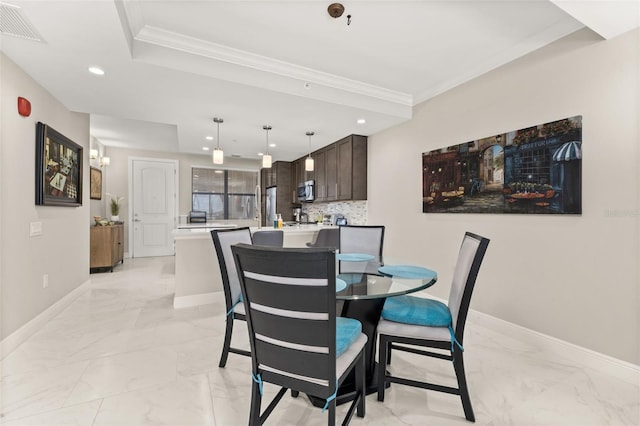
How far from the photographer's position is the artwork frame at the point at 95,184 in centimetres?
547

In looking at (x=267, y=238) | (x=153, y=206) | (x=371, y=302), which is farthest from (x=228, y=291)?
(x=153, y=206)

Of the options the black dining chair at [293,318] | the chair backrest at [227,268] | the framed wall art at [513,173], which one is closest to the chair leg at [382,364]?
the black dining chair at [293,318]

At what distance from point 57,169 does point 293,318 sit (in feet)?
11.2

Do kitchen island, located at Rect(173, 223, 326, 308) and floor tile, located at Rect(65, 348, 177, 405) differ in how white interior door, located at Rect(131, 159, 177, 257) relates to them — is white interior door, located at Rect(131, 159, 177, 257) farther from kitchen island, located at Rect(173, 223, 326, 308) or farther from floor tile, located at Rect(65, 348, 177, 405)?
floor tile, located at Rect(65, 348, 177, 405)

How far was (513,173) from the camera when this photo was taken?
2.67 meters

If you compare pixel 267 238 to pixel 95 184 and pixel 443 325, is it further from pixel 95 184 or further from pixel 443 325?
pixel 95 184

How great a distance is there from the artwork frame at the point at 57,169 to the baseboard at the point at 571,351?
451cm

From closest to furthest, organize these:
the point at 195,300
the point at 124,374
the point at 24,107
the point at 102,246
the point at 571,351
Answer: the point at 124,374 → the point at 571,351 → the point at 24,107 → the point at 195,300 → the point at 102,246

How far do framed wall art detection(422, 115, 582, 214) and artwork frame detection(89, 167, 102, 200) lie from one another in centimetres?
596

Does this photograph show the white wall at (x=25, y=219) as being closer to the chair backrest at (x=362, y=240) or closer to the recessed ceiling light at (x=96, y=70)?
the recessed ceiling light at (x=96, y=70)

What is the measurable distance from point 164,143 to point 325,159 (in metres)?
3.53

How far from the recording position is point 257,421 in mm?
1352

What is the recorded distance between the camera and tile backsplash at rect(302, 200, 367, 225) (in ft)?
15.9

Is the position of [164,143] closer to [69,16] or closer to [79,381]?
[69,16]
